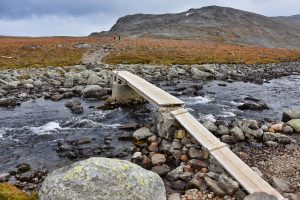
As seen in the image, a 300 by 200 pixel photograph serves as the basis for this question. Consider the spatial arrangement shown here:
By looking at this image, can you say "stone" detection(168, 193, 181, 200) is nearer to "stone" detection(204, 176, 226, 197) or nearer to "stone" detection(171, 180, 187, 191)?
"stone" detection(171, 180, 187, 191)

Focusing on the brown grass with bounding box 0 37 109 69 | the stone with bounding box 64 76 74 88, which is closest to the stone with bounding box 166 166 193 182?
the stone with bounding box 64 76 74 88

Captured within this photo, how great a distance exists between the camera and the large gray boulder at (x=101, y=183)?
9570 mm

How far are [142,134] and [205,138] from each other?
14.7 ft

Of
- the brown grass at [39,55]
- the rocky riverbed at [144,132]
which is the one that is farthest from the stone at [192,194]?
the brown grass at [39,55]

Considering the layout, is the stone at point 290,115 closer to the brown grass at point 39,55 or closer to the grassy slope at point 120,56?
the grassy slope at point 120,56

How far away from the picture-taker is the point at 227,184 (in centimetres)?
1293

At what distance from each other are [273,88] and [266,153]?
22908mm

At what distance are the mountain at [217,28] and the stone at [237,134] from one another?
100283 millimetres

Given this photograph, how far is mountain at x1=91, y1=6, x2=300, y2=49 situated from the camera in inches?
4914

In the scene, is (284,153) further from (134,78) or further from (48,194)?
(134,78)

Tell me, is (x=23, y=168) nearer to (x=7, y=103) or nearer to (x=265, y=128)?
(x=265, y=128)

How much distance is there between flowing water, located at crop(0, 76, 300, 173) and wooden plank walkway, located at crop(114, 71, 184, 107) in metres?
1.70

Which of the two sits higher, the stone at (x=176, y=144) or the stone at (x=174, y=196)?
the stone at (x=176, y=144)

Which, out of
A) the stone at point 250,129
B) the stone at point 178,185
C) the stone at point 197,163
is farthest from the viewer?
the stone at point 250,129
